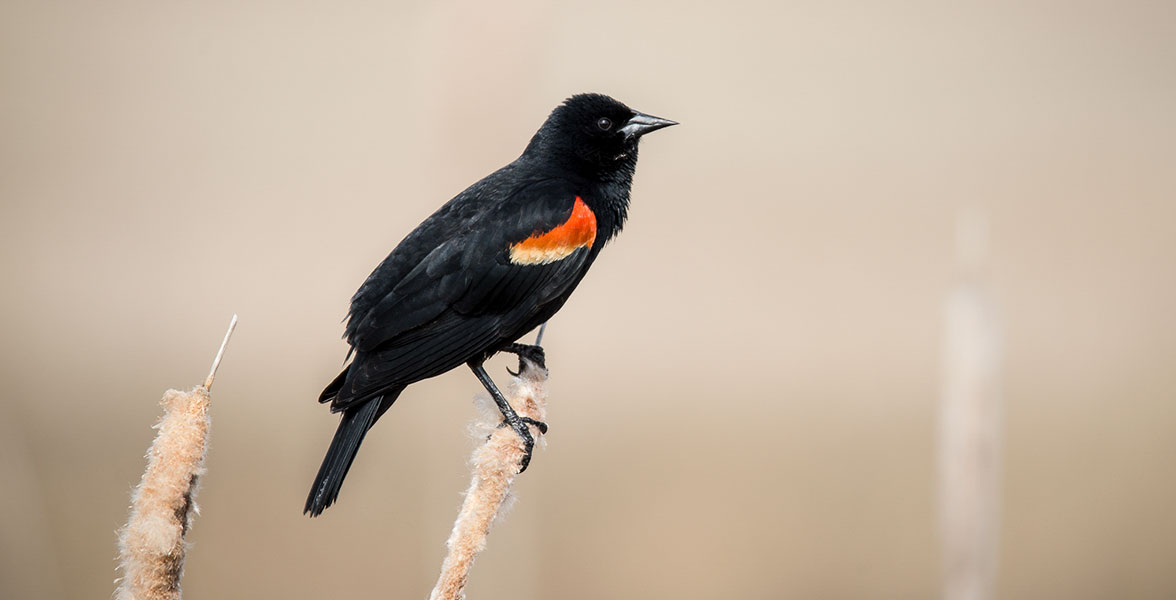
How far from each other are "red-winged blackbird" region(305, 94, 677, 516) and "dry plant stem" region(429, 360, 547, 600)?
0.34 meters

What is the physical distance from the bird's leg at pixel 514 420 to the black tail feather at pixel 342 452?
0.84 ft

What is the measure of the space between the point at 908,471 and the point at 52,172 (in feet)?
32.2

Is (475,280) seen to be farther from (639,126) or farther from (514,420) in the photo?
(639,126)

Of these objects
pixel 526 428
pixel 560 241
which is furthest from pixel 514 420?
pixel 560 241

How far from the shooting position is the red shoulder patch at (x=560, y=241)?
2.53 meters

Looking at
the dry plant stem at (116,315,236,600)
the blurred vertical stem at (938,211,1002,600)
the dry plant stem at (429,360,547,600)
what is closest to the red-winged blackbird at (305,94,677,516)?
the dry plant stem at (429,360,547,600)

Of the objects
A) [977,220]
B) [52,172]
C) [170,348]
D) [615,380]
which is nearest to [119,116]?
[52,172]

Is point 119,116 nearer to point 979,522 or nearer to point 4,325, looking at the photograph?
point 4,325

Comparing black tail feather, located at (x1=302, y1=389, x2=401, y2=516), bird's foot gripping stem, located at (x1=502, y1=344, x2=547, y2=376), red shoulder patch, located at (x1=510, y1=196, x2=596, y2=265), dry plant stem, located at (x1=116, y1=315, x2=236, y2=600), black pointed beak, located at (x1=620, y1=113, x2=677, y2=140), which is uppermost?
black pointed beak, located at (x1=620, y1=113, x2=677, y2=140)

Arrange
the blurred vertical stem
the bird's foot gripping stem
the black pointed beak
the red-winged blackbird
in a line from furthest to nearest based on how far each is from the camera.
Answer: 1. the black pointed beak
2. the bird's foot gripping stem
3. the red-winged blackbird
4. the blurred vertical stem

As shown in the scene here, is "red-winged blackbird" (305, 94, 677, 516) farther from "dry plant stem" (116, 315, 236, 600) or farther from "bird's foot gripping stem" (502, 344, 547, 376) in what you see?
"dry plant stem" (116, 315, 236, 600)

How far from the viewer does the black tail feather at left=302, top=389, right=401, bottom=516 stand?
2002 millimetres

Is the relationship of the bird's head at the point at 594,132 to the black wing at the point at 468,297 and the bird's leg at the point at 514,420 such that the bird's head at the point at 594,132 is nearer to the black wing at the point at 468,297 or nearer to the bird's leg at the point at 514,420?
the black wing at the point at 468,297

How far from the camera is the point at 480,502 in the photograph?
1632mm
